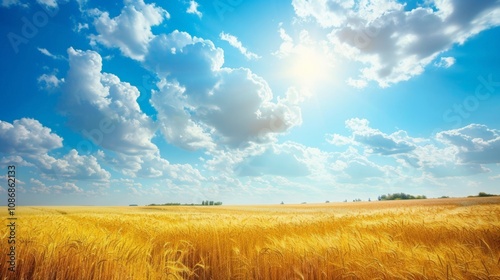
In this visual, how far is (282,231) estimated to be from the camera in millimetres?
6758

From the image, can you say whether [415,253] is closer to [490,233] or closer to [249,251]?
[249,251]

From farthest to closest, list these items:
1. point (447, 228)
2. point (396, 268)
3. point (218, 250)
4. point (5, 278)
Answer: point (447, 228), point (218, 250), point (5, 278), point (396, 268)

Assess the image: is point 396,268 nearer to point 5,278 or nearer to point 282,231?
point 282,231

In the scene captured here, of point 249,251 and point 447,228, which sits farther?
point 447,228

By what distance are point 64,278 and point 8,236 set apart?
150 centimetres

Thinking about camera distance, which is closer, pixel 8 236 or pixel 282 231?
pixel 8 236

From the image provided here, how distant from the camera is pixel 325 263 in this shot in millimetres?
3574

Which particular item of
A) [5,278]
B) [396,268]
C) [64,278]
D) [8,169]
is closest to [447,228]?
[396,268]

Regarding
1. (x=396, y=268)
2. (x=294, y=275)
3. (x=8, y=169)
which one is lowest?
(x=294, y=275)

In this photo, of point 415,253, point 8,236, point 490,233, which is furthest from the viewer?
point 490,233

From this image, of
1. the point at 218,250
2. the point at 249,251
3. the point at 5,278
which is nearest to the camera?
the point at 5,278

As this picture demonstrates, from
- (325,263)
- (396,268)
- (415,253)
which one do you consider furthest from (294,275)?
(415,253)

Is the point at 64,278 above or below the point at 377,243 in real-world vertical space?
below

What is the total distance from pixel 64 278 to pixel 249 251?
2759 mm
